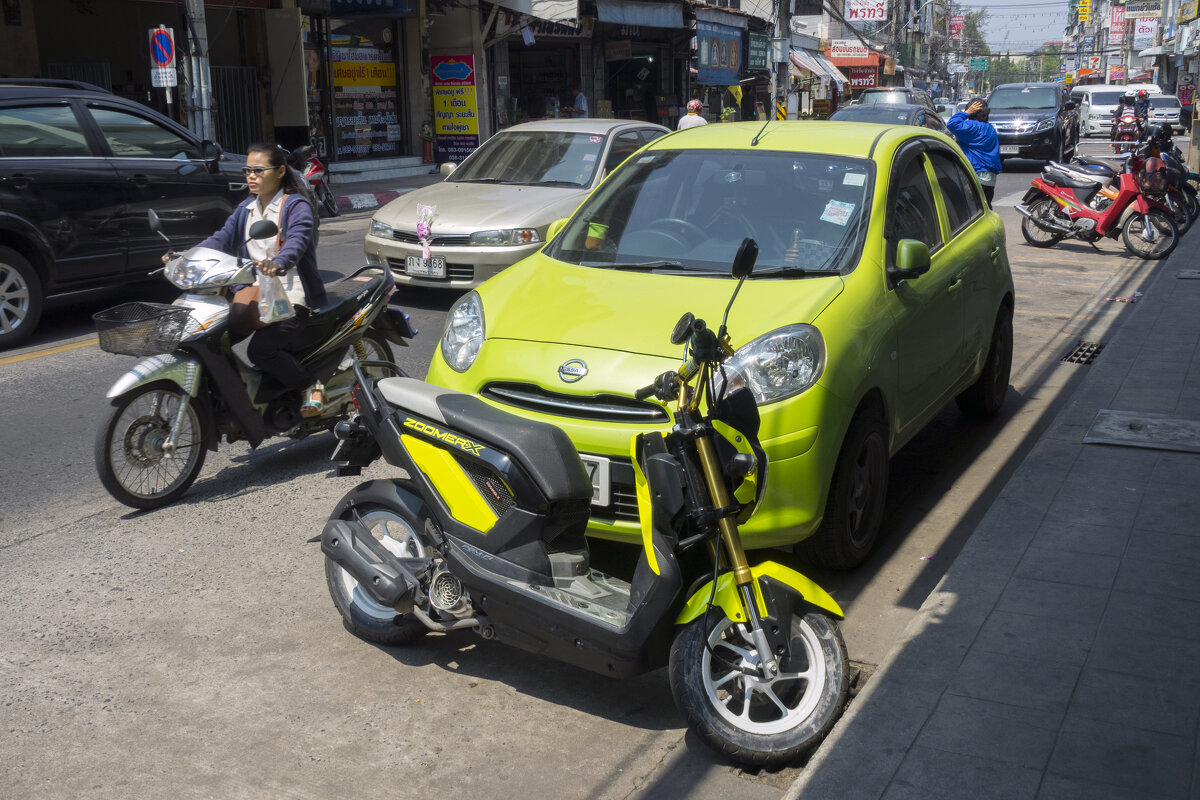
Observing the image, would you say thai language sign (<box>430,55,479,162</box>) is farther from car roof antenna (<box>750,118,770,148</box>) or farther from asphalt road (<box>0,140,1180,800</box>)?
car roof antenna (<box>750,118,770,148</box>)

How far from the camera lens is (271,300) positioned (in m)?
5.51

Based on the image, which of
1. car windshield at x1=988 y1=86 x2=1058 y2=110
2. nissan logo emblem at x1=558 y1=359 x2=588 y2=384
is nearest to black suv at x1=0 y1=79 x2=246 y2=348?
nissan logo emblem at x1=558 y1=359 x2=588 y2=384

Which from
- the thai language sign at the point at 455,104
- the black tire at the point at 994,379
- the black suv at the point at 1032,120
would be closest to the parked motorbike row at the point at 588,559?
the black tire at the point at 994,379

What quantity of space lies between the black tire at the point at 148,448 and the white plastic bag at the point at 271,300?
0.53m

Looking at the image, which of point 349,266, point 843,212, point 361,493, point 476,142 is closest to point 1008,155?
point 476,142

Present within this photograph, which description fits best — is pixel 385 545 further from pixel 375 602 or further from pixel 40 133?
pixel 40 133

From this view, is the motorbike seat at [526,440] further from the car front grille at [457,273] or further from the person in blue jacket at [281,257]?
the car front grille at [457,273]

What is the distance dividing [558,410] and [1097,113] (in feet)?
147

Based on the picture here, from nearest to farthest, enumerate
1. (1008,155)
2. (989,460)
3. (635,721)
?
(635,721) < (989,460) < (1008,155)

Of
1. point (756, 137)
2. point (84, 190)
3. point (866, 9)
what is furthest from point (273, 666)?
point (866, 9)

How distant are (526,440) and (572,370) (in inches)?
25.8

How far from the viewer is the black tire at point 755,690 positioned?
335cm

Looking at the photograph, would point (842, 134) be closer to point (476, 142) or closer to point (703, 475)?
point (703, 475)

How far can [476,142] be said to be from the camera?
23.6 meters
